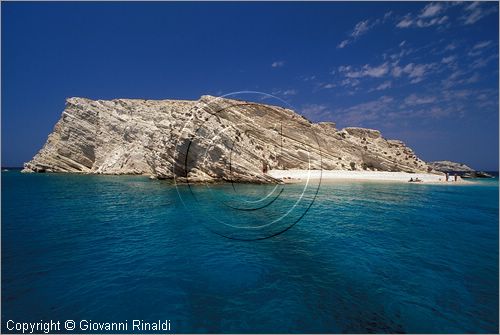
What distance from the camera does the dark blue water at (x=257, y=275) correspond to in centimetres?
655

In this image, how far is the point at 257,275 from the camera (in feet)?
29.3

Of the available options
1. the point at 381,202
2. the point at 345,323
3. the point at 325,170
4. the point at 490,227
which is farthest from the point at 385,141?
the point at 345,323

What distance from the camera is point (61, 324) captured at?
20.5ft

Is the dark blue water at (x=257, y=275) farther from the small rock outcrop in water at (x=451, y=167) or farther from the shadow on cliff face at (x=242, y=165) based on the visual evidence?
the small rock outcrop in water at (x=451, y=167)

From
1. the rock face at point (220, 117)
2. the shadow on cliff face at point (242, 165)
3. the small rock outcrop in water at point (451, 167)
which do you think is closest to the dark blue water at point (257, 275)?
the shadow on cliff face at point (242, 165)

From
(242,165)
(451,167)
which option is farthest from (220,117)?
(451,167)

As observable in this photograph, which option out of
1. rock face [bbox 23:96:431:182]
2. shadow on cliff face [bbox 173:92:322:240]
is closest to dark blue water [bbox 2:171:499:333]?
shadow on cliff face [bbox 173:92:322:240]

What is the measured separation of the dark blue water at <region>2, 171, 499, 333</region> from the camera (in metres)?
6.55

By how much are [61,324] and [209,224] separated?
32.3 ft

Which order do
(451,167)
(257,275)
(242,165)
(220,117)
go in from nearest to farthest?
(257,275) < (242,165) < (220,117) < (451,167)

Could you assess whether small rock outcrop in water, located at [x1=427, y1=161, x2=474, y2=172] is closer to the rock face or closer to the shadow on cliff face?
the rock face

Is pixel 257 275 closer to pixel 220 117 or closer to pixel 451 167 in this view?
pixel 220 117

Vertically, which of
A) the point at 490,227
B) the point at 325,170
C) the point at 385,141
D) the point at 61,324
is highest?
the point at 385,141

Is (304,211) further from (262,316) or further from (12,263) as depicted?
(12,263)
